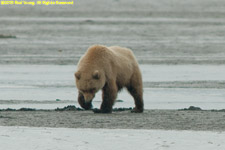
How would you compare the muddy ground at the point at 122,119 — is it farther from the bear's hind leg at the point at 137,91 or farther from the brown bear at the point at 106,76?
the brown bear at the point at 106,76

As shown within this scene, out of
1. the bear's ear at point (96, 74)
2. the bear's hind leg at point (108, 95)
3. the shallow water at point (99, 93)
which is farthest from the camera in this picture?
the shallow water at point (99, 93)

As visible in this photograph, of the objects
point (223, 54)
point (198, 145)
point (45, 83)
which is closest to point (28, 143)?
point (198, 145)

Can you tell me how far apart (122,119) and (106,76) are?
0.87 m

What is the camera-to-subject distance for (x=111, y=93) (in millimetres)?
11219

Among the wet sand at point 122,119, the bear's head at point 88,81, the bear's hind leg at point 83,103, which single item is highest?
the bear's head at point 88,81

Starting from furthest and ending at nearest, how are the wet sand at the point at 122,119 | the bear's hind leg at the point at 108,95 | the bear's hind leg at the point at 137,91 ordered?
the bear's hind leg at the point at 137,91 < the bear's hind leg at the point at 108,95 < the wet sand at the point at 122,119

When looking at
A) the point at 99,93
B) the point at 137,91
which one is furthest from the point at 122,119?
the point at 99,93

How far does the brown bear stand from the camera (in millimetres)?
10945

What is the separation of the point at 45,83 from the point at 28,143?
7779 millimetres

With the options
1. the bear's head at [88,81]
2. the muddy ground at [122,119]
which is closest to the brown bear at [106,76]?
the bear's head at [88,81]

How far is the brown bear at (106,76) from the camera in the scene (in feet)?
35.9

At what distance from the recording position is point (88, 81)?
10906 millimetres

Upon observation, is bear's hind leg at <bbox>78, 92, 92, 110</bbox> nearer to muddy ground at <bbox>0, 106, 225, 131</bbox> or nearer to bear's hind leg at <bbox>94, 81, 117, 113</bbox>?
muddy ground at <bbox>0, 106, 225, 131</bbox>

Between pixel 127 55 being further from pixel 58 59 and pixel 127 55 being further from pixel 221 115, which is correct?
pixel 58 59
